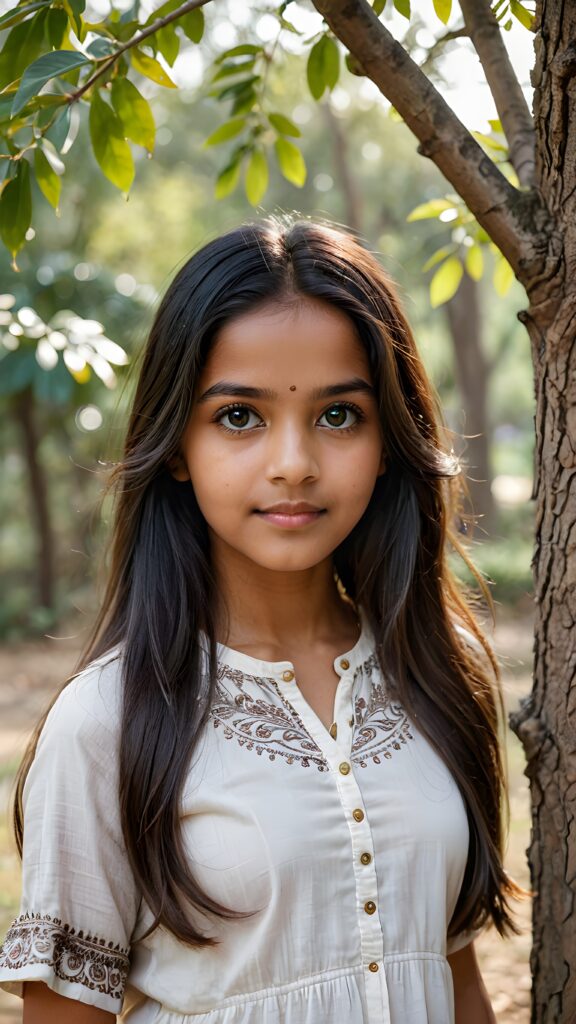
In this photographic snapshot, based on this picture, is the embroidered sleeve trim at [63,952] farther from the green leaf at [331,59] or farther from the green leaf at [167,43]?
the green leaf at [331,59]

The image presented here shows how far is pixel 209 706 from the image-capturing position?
1.51 metres

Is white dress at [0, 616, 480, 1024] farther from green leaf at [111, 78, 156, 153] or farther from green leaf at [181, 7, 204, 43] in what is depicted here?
green leaf at [181, 7, 204, 43]

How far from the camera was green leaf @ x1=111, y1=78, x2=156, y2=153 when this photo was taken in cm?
152

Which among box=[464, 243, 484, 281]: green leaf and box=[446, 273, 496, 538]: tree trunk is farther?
box=[446, 273, 496, 538]: tree trunk

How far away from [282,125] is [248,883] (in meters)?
1.44

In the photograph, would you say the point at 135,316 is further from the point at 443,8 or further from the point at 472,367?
the point at 443,8

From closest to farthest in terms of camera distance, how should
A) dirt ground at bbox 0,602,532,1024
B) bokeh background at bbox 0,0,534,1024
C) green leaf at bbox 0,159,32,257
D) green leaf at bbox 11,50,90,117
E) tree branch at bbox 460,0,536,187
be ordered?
green leaf at bbox 11,50,90,117 < green leaf at bbox 0,159,32,257 < tree branch at bbox 460,0,536,187 < dirt ground at bbox 0,602,532,1024 < bokeh background at bbox 0,0,534,1024

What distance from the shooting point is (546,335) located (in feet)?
4.71

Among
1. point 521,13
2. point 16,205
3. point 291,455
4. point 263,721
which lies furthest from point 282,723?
point 521,13

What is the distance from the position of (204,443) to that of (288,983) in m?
0.77

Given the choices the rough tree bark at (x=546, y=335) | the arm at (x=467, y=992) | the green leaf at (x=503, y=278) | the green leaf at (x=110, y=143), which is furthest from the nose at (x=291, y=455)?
the arm at (x=467, y=992)

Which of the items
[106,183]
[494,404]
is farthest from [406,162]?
[494,404]

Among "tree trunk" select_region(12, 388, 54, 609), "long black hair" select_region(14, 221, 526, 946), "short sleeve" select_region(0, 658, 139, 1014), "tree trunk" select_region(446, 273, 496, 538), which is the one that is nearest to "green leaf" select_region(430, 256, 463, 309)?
"long black hair" select_region(14, 221, 526, 946)

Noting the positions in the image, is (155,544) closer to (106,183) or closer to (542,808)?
(542,808)
